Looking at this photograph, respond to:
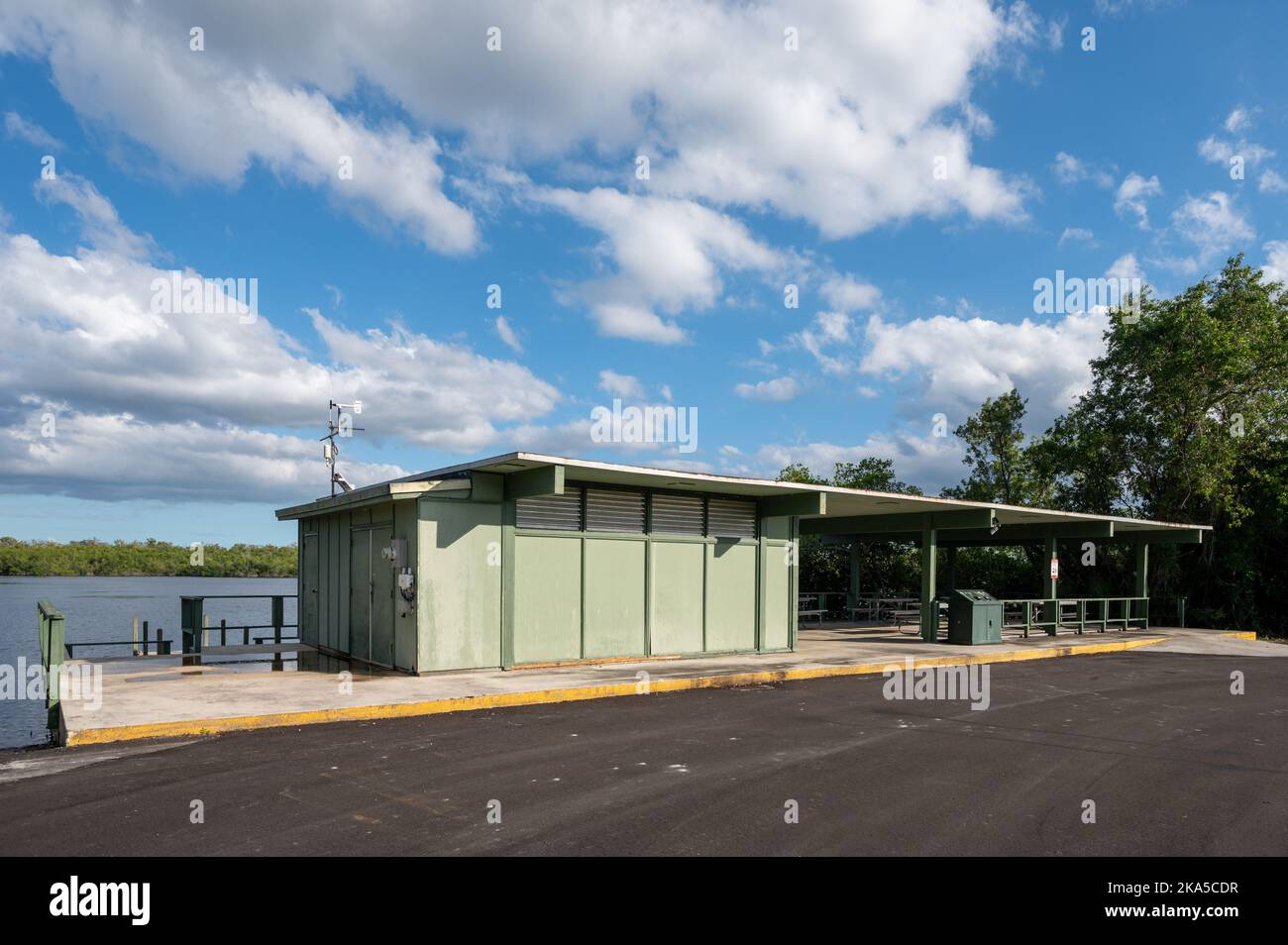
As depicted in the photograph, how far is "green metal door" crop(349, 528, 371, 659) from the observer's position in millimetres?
14180

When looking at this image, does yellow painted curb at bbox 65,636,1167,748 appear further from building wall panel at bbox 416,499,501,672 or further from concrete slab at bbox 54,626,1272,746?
building wall panel at bbox 416,499,501,672

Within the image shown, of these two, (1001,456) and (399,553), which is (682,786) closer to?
(399,553)

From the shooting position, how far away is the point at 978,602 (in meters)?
19.0

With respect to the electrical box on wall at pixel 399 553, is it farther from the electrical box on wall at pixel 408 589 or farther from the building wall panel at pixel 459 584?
the building wall panel at pixel 459 584

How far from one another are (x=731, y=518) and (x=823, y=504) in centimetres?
172

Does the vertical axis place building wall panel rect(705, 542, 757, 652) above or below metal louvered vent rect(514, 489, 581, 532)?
below

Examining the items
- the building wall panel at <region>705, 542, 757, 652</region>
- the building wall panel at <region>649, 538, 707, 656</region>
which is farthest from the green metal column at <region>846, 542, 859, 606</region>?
the building wall panel at <region>649, 538, 707, 656</region>

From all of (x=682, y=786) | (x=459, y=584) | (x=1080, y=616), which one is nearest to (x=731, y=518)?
(x=459, y=584)

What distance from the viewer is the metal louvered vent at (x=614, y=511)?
553 inches

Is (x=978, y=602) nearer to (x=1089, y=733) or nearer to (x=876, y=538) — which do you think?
(x=876, y=538)

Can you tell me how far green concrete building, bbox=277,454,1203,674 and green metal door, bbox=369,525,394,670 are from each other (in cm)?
3
